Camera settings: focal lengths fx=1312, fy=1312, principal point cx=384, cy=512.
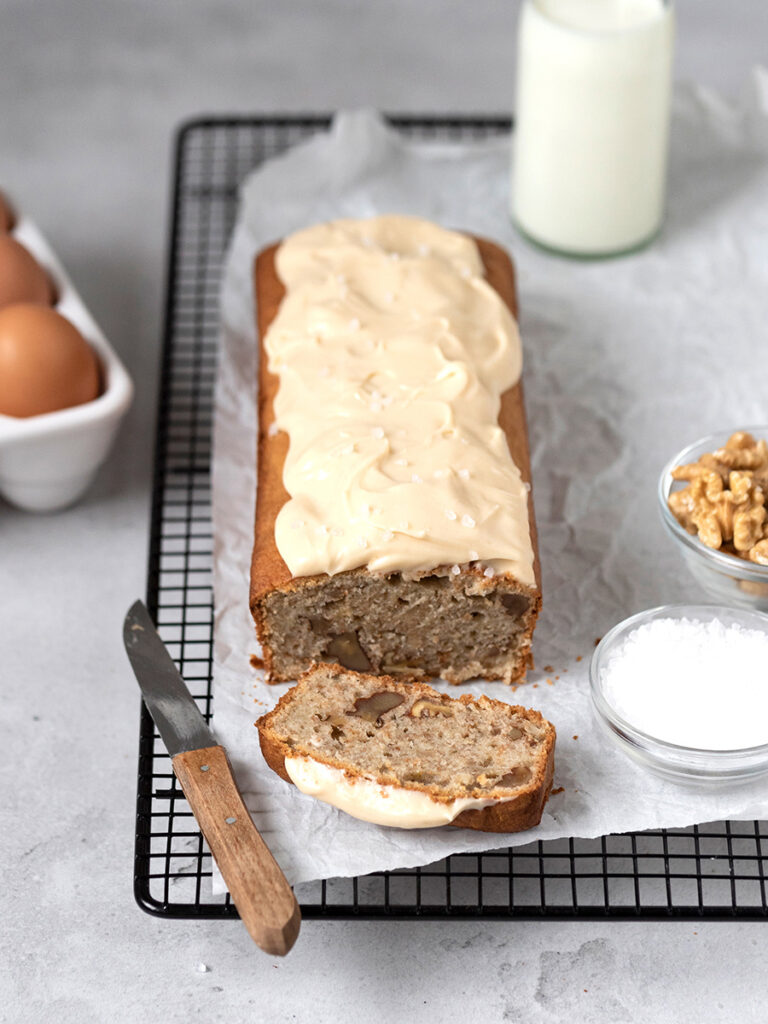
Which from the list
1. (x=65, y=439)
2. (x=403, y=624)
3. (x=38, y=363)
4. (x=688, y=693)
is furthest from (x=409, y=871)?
(x=38, y=363)

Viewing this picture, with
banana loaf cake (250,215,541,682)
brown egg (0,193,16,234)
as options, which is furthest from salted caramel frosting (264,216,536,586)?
brown egg (0,193,16,234)

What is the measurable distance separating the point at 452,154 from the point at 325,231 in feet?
3.35

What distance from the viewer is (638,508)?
369cm

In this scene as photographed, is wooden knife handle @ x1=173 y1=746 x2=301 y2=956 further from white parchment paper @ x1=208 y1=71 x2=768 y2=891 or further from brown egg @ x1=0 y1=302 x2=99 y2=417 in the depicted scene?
brown egg @ x1=0 y1=302 x2=99 y2=417

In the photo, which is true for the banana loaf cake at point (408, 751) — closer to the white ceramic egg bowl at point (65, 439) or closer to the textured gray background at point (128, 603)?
the textured gray background at point (128, 603)

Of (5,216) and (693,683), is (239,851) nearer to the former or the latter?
(693,683)

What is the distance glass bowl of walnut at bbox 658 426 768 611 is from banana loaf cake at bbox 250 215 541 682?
394 millimetres

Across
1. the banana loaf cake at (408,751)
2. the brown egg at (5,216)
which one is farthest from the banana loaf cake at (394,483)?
the brown egg at (5,216)

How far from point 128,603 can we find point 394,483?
95 centimetres

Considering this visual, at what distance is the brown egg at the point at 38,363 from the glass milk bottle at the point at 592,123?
169 centimetres

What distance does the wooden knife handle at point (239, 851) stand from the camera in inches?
99.2

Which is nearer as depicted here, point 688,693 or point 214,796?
point 214,796

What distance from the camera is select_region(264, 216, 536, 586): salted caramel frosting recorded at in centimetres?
303

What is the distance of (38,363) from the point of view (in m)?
3.44
